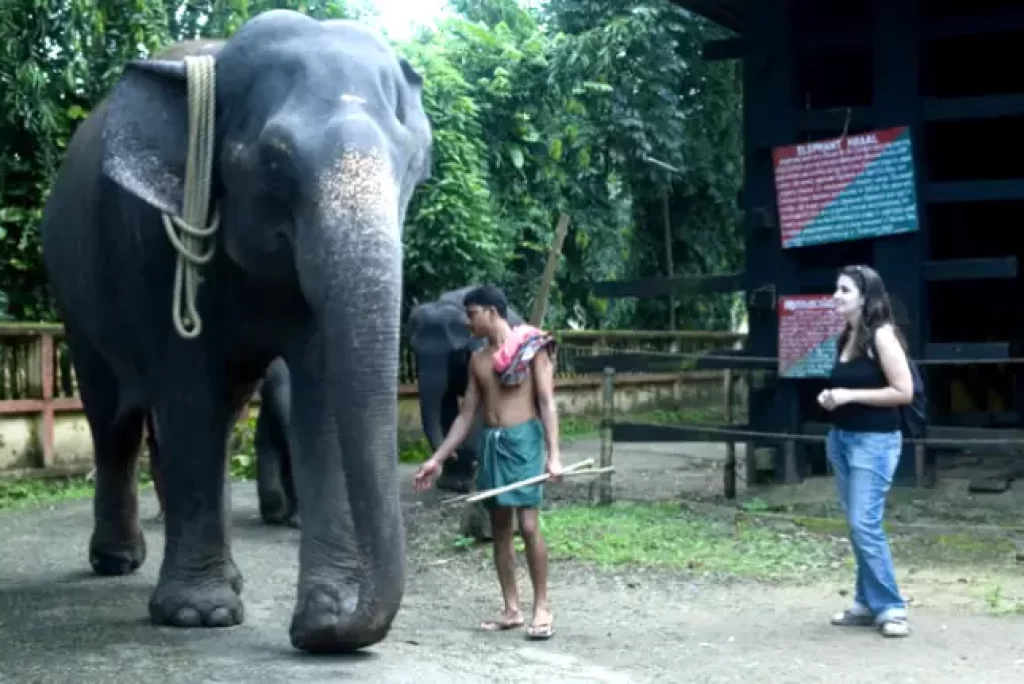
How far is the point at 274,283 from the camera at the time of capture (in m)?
6.34

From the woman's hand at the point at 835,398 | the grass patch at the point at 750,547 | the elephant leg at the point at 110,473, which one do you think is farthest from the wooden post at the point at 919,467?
the elephant leg at the point at 110,473

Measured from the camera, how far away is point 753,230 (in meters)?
11.7

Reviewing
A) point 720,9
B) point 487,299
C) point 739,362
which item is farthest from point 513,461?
point 720,9

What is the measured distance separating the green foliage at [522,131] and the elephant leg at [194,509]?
6.55 metres

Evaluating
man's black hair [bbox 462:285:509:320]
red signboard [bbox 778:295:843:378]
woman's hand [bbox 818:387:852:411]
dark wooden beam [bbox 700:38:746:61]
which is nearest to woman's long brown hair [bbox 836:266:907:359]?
woman's hand [bbox 818:387:852:411]

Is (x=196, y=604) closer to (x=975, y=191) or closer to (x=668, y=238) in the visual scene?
(x=975, y=191)

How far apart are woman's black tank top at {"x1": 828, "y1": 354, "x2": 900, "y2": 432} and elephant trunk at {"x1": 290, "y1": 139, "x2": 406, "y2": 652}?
7.58 feet

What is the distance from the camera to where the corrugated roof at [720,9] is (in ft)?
39.3

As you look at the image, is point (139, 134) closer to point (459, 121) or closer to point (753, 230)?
point (753, 230)

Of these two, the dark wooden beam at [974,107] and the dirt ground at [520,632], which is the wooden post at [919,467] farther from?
the dark wooden beam at [974,107]

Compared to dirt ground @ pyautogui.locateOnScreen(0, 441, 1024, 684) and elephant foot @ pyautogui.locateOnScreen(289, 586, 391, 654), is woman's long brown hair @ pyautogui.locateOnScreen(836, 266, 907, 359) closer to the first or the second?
dirt ground @ pyautogui.locateOnScreen(0, 441, 1024, 684)

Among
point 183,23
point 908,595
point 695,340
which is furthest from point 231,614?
point 695,340

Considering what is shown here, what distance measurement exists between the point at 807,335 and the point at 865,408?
436 centimetres

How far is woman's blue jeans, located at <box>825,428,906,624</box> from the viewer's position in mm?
7004
